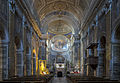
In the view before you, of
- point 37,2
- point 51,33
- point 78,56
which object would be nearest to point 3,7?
point 37,2

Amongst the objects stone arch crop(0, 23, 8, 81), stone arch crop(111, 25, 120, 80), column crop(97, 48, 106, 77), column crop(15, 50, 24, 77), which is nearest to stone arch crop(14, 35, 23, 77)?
column crop(15, 50, 24, 77)

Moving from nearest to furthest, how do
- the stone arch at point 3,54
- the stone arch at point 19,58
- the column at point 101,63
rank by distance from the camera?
the stone arch at point 3,54 < the column at point 101,63 < the stone arch at point 19,58

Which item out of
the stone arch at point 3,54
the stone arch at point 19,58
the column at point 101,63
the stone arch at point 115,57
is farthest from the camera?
the stone arch at point 19,58

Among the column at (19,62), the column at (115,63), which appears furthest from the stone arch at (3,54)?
the column at (115,63)

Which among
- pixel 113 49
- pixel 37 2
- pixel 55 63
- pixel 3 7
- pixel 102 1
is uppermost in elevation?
pixel 37 2

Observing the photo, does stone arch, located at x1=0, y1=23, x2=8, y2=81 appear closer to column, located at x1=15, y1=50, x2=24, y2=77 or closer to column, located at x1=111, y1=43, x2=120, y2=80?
column, located at x1=15, y1=50, x2=24, y2=77

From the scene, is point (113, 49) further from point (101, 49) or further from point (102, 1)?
point (102, 1)

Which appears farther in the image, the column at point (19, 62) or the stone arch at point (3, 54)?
the column at point (19, 62)

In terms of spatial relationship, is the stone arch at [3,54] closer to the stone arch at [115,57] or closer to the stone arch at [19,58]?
the stone arch at [19,58]

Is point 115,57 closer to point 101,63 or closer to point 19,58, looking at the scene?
point 101,63

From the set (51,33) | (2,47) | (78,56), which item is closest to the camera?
(2,47)

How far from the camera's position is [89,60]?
49.0 ft

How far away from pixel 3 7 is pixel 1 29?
1.49 m

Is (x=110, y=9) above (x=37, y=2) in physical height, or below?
below
